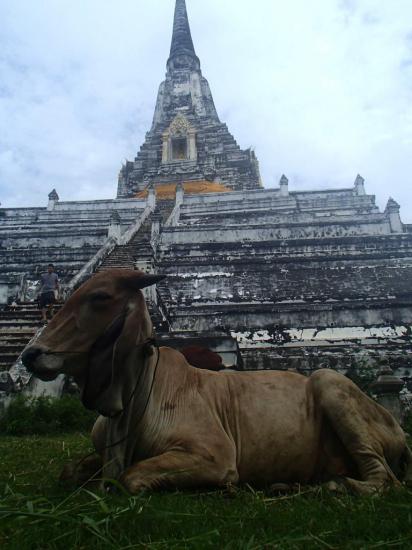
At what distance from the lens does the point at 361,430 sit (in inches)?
105

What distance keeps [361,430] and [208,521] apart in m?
1.12

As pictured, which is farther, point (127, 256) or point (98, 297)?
point (127, 256)

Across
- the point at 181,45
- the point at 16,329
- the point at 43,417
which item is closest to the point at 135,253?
the point at 16,329

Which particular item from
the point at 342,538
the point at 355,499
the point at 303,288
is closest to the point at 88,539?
the point at 342,538

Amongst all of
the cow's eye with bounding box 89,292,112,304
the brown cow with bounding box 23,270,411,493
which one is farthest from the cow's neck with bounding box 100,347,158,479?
the cow's eye with bounding box 89,292,112,304

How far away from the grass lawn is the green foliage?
144 inches

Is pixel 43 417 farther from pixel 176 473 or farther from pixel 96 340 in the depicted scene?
A: pixel 176 473

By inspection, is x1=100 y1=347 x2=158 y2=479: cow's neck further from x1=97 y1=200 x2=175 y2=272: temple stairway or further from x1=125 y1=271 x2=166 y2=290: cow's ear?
x1=97 y1=200 x2=175 y2=272: temple stairway

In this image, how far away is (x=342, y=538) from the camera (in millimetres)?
1750

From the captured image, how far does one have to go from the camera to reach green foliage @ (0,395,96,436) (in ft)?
19.0

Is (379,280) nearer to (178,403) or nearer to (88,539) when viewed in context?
(178,403)

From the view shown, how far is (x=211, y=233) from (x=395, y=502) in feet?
43.0

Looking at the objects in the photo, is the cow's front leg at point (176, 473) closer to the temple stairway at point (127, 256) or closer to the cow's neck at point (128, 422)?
the cow's neck at point (128, 422)

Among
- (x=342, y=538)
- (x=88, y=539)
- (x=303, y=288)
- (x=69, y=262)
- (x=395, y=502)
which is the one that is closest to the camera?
(x=88, y=539)
